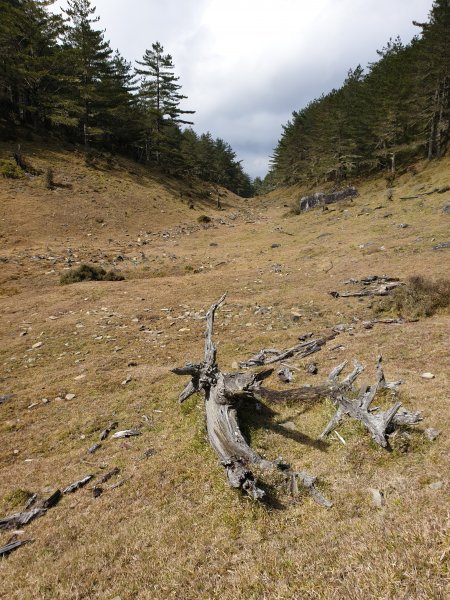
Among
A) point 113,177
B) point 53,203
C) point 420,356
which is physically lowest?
point 420,356

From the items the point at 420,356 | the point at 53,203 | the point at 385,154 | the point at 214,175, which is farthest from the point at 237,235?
the point at 214,175

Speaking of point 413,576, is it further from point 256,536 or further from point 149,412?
point 149,412

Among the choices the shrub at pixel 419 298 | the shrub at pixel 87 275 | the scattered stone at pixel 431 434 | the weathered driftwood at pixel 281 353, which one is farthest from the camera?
the shrub at pixel 87 275

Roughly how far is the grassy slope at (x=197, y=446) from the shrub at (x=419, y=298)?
0.74 metres

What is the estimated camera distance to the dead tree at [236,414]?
16.3 feet

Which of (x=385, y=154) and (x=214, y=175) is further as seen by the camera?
(x=214, y=175)

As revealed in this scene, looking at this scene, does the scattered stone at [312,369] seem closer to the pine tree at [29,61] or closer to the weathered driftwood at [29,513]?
the weathered driftwood at [29,513]

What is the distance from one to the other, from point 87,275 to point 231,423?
17.7 m

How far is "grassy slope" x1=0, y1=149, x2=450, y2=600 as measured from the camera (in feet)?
12.4

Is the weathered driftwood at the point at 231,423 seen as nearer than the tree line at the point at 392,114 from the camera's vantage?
Yes

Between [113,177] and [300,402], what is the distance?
44975mm

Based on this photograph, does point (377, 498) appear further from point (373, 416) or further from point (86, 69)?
point (86, 69)

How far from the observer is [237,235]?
34.9 meters

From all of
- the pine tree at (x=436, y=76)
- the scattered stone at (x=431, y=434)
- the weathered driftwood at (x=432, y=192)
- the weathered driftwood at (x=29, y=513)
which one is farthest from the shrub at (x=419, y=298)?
the pine tree at (x=436, y=76)
